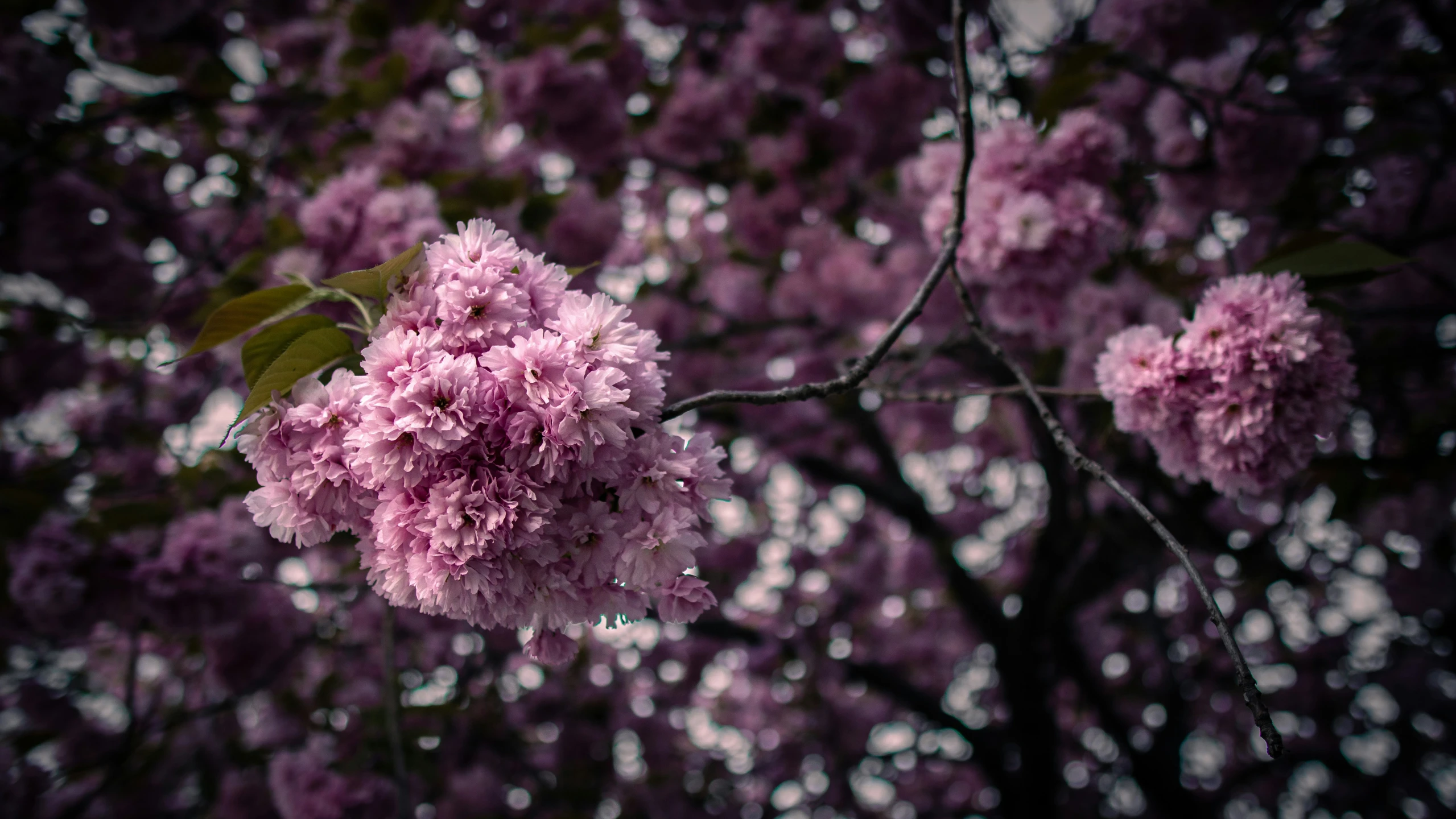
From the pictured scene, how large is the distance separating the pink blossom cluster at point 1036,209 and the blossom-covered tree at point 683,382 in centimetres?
1

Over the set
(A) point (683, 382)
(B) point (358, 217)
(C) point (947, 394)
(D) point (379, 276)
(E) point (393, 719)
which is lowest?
(A) point (683, 382)

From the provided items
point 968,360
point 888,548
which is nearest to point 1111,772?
point 888,548

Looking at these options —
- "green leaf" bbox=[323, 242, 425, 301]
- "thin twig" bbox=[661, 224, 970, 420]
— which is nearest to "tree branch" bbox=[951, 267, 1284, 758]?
"thin twig" bbox=[661, 224, 970, 420]

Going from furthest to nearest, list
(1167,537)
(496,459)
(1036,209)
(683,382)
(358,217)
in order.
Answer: (683,382)
(358,217)
(1036,209)
(1167,537)
(496,459)

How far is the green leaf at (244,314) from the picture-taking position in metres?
1.09

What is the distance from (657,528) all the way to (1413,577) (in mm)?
5030

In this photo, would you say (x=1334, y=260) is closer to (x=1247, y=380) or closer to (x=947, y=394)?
(x=1247, y=380)

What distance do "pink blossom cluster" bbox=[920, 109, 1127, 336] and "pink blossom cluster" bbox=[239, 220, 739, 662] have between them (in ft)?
4.14

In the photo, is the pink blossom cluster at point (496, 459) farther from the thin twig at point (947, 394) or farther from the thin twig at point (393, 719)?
the thin twig at point (393, 719)

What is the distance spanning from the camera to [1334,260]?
53.8 inches

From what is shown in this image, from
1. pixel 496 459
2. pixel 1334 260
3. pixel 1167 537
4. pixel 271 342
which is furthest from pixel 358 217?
pixel 1334 260

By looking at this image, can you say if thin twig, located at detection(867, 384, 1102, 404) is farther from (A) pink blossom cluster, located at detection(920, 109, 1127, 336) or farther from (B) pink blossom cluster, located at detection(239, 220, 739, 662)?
(A) pink blossom cluster, located at detection(920, 109, 1127, 336)

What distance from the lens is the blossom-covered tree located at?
943mm

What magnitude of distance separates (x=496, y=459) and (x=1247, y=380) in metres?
1.30
